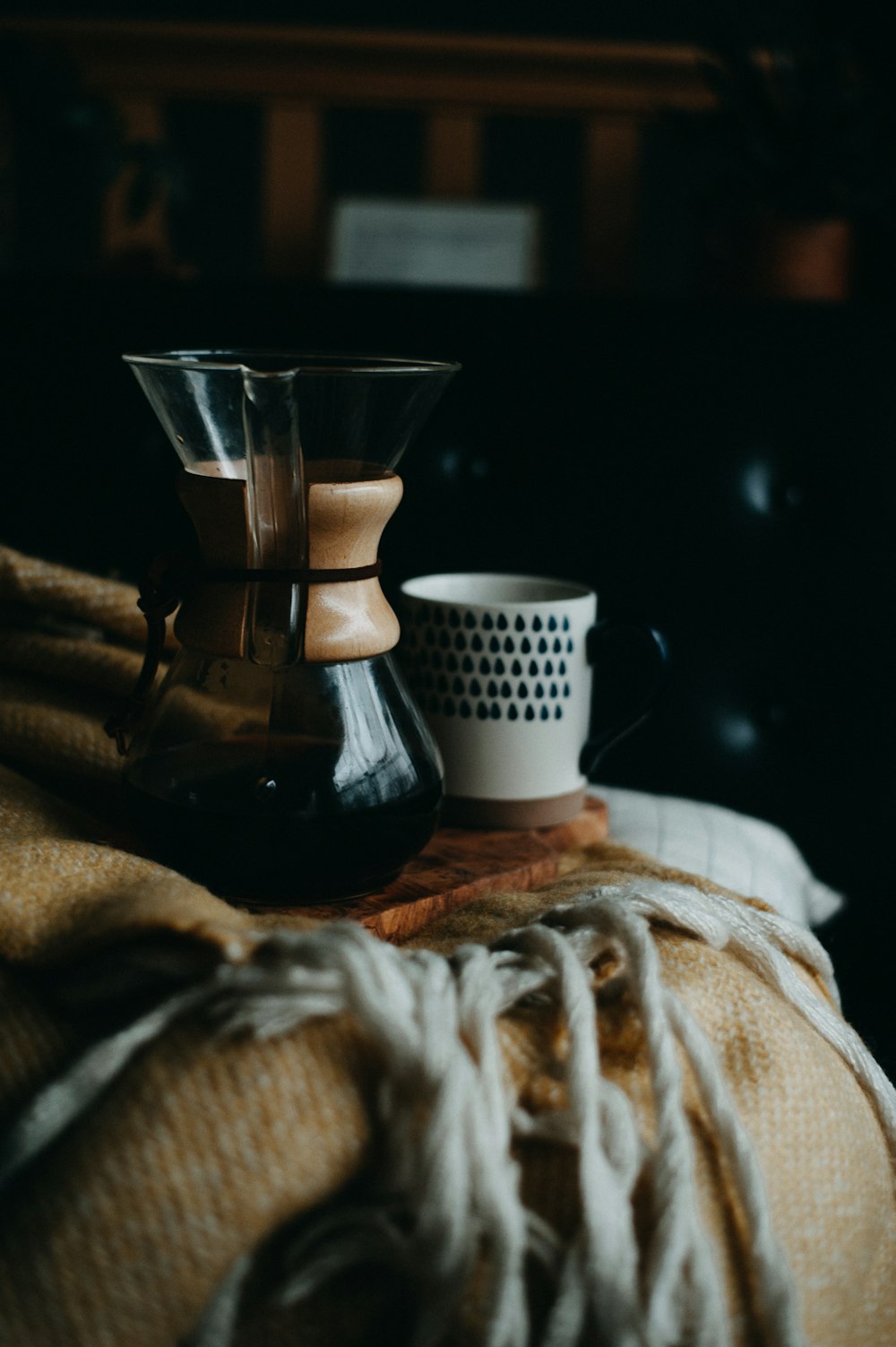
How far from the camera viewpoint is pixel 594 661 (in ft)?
2.02

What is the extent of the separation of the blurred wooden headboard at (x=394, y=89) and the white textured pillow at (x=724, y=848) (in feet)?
2.79

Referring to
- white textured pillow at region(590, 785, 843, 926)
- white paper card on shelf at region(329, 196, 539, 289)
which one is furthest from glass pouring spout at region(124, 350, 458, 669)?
white paper card on shelf at region(329, 196, 539, 289)

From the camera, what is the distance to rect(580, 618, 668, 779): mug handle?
0.60 m

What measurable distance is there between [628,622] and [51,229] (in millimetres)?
1183

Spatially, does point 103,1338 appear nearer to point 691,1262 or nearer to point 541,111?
point 691,1262

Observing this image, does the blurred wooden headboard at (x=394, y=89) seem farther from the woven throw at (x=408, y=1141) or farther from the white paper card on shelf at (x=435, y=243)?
the woven throw at (x=408, y=1141)

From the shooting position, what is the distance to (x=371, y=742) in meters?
0.46

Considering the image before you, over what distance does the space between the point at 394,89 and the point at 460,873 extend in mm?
1129

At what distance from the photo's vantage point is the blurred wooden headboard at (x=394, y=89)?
4.35 feet

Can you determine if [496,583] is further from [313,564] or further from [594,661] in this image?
[313,564]

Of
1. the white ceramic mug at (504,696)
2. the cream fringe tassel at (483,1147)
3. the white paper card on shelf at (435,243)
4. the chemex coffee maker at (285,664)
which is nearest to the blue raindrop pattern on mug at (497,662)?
the white ceramic mug at (504,696)

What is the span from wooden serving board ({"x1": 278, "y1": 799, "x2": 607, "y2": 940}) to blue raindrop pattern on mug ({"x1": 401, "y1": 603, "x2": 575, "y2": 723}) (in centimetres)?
6

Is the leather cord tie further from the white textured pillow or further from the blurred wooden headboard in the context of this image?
the blurred wooden headboard

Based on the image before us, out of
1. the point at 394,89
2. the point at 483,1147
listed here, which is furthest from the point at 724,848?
the point at 394,89
